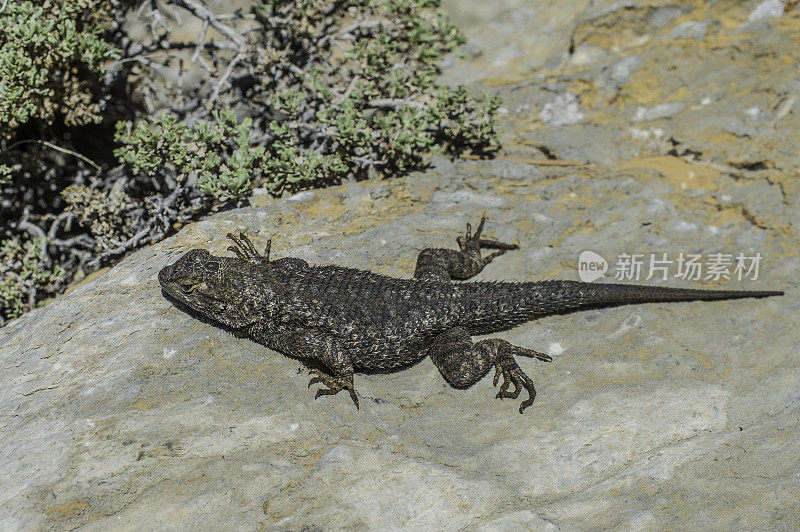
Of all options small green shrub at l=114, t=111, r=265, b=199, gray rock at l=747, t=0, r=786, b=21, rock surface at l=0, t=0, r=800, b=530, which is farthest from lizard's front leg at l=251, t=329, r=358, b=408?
gray rock at l=747, t=0, r=786, b=21

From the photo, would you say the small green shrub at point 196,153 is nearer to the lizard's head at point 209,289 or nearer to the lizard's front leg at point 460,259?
the lizard's head at point 209,289

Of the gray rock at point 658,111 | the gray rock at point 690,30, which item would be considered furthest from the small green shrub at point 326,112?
the gray rock at point 690,30

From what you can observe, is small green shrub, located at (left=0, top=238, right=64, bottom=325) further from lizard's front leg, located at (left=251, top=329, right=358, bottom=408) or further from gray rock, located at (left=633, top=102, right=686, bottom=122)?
gray rock, located at (left=633, top=102, right=686, bottom=122)

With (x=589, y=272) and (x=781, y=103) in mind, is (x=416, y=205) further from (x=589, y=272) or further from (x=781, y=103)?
(x=781, y=103)

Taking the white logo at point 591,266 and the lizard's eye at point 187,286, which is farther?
the white logo at point 591,266

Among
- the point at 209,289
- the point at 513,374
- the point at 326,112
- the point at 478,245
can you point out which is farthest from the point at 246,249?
the point at 513,374

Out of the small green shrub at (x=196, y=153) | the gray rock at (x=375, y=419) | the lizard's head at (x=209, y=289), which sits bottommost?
the gray rock at (x=375, y=419)
